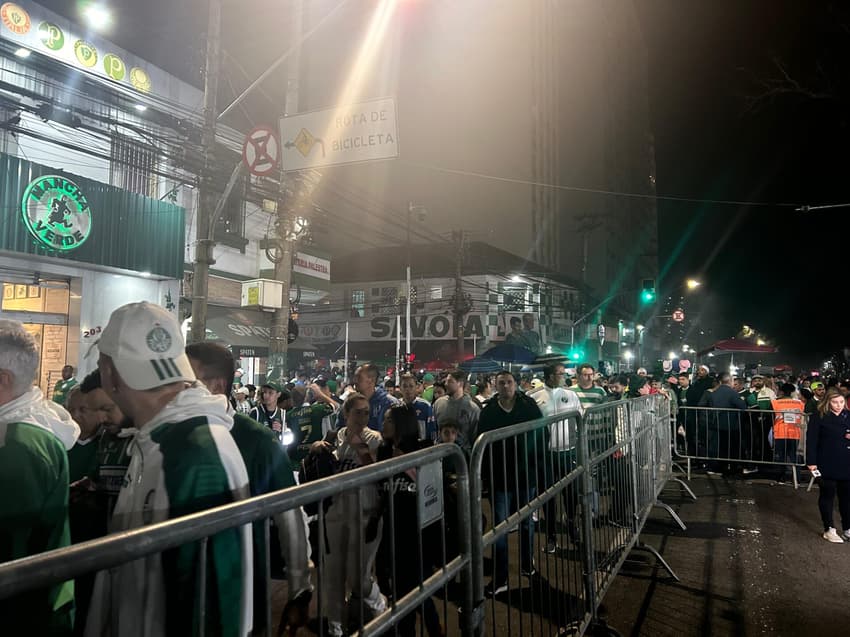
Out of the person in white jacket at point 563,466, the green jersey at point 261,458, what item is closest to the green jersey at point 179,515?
the green jersey at point 261,458

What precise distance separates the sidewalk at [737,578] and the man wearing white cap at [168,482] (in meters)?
4.04

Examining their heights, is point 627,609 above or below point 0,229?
below

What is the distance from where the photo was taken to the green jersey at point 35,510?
1.80m

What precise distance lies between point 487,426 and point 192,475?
4973 millimetres

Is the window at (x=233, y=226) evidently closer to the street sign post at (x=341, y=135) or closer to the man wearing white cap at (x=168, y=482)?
the street sign post at (x=341, y=135)

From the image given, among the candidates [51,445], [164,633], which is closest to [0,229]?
[51,445]

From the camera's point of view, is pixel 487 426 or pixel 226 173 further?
pixel 226 173

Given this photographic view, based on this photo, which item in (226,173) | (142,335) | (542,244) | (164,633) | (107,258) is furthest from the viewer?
(542,244)

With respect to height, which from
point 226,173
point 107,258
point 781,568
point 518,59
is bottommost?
point 781,568

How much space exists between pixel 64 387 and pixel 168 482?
12032 mm

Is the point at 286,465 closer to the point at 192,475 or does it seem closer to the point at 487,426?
the point at 192,475

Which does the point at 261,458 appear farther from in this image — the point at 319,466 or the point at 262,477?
the point at 319,466

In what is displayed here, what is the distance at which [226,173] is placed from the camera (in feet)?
37.8

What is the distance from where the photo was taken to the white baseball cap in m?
1.95
